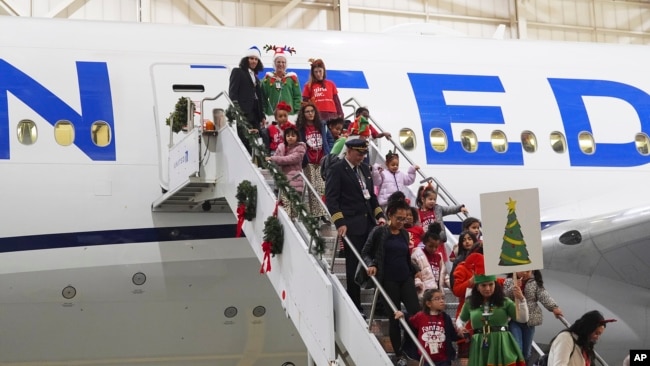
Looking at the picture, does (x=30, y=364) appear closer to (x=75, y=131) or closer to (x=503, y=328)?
(x=75, y=131)

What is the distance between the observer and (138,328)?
10523 millimetres

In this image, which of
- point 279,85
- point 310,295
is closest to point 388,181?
point 279,85

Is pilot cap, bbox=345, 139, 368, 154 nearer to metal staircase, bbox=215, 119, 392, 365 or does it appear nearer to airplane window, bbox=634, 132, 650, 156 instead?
metal staircase, bbox=215, 119, 392, 365

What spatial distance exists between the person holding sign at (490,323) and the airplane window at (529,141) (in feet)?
18.2

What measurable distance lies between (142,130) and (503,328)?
5336mm

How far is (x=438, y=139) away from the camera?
472 inches

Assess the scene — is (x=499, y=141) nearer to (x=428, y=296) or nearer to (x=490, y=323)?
(x=428, y=296)

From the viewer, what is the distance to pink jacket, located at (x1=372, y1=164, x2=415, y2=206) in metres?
9.45

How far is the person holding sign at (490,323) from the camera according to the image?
22.3 ft

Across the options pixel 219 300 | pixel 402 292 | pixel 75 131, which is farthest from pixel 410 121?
pixel 402 292

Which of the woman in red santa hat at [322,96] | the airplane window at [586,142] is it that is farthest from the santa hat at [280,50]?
the airplane window at [586,142]

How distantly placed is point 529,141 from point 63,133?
18.8 ft

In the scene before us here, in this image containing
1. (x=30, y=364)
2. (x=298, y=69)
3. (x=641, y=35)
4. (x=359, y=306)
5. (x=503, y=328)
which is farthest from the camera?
(x=641, y=35)

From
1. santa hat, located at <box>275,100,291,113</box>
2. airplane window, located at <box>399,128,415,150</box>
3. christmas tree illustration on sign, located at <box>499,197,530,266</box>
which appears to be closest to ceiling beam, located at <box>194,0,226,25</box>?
airplane window, located at <box>399,128,415,150</box>
